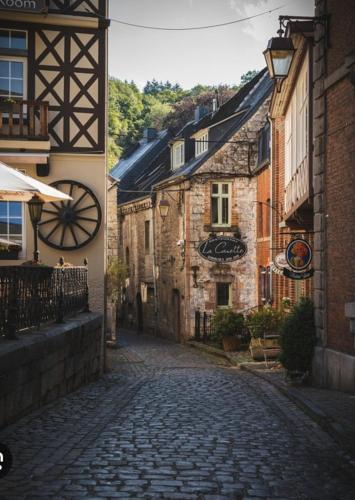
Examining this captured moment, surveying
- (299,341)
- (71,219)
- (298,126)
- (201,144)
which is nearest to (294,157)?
(298,126)

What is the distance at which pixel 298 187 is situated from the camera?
16.8 metres

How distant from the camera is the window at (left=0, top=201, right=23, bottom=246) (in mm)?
18156

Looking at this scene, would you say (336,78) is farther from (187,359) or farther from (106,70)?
(187,359)

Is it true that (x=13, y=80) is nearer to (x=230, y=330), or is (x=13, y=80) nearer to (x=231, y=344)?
(x=230, y=330)

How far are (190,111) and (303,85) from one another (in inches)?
1399

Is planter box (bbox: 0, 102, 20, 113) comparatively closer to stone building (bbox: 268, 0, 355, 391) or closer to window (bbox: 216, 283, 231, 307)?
stone building (bbox: 268, 0, 355, 391)

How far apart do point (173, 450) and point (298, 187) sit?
10406 millimetres

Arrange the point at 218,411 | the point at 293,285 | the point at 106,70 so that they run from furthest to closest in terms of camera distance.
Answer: the point at 293,285 → the point at 106,70 → the point at 218,411

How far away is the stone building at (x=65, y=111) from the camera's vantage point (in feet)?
60.0

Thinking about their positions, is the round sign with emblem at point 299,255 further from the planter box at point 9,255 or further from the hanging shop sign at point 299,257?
the planter box at point 9,255

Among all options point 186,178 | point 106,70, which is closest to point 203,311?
point 186,178

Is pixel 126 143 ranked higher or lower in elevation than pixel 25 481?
higher

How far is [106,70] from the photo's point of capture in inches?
738

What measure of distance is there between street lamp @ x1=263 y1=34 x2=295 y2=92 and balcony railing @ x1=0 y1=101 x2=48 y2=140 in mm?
5910
